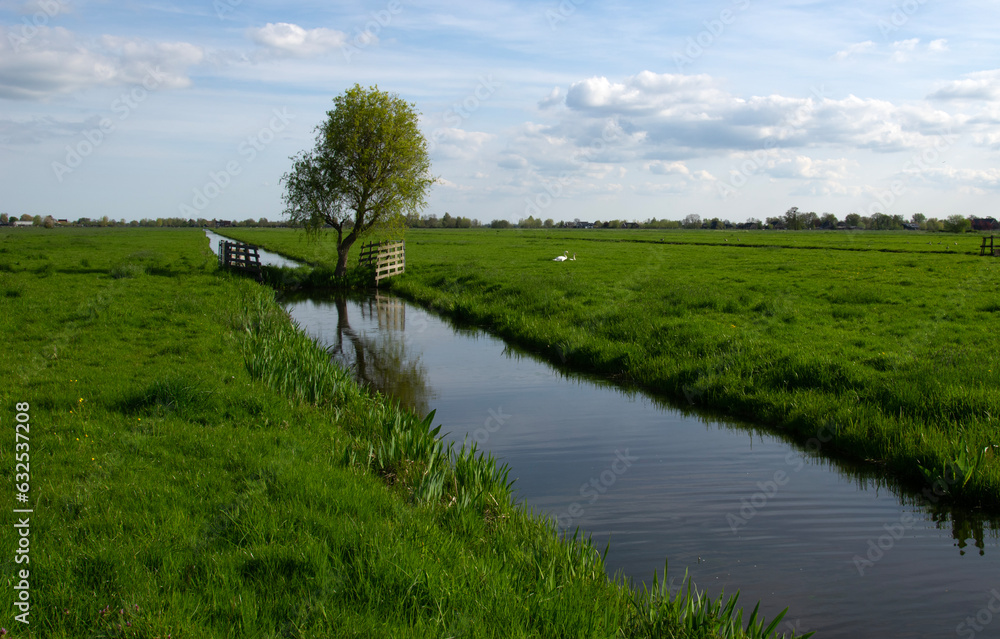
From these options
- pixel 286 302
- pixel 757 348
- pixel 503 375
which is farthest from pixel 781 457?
pixel 286 302

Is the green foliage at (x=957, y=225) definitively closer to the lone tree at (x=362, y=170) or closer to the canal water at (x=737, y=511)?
the lone tree at (x=362, y=170)

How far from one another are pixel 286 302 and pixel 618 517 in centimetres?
2611

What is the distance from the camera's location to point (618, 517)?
8320 millimetres

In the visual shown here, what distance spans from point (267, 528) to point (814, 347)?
13.3 meters

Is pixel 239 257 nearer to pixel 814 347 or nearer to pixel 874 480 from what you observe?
pixel 814 347

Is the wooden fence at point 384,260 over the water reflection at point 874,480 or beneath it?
over

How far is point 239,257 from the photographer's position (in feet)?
122

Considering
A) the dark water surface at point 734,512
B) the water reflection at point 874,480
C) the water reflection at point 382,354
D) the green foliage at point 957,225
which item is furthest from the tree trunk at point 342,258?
the green foliage at point 957,225

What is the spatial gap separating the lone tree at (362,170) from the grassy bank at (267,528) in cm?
2680

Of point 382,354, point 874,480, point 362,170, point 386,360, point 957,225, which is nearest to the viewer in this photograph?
point 874,480

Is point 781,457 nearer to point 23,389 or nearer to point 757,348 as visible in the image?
point 757,348

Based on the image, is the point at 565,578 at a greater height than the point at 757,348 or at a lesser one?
lesser

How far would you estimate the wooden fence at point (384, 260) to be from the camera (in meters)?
39.5

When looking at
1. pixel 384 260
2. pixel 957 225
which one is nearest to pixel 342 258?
pixel 384 260
